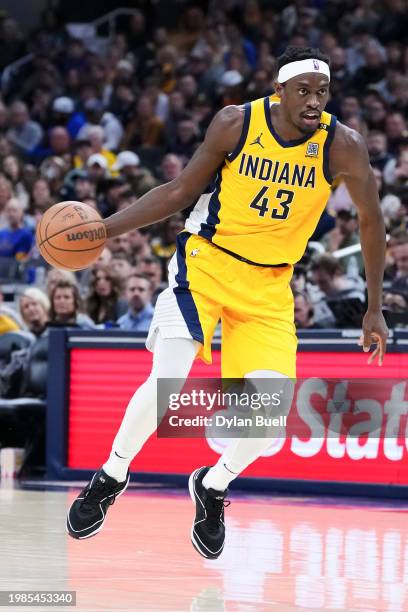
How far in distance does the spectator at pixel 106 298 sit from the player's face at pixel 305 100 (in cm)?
558

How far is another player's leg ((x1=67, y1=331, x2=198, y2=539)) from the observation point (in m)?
5.72

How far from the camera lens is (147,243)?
41.8 ft

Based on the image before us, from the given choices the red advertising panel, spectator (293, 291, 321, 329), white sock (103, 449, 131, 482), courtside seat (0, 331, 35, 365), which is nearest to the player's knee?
white sock (103, 449, 131, 482)

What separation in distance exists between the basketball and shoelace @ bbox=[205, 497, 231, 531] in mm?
1235

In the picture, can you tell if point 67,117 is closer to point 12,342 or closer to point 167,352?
point 12,342

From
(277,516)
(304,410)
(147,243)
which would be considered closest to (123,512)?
(277,516)

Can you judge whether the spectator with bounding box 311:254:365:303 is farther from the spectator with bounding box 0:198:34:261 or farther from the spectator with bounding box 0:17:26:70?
the spectator with bounding box 0:17:26:70

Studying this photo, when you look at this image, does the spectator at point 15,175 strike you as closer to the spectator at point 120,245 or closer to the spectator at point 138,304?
the spectator at point 120,245

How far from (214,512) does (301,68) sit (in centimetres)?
202

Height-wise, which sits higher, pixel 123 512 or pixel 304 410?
pixel 304 410

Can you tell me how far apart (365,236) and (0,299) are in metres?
6.28

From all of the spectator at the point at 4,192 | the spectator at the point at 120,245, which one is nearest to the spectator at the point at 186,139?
the spectator at the point at 4,192

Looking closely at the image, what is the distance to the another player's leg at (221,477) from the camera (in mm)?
5785

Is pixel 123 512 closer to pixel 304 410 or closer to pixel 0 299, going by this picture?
pixel 304 410
